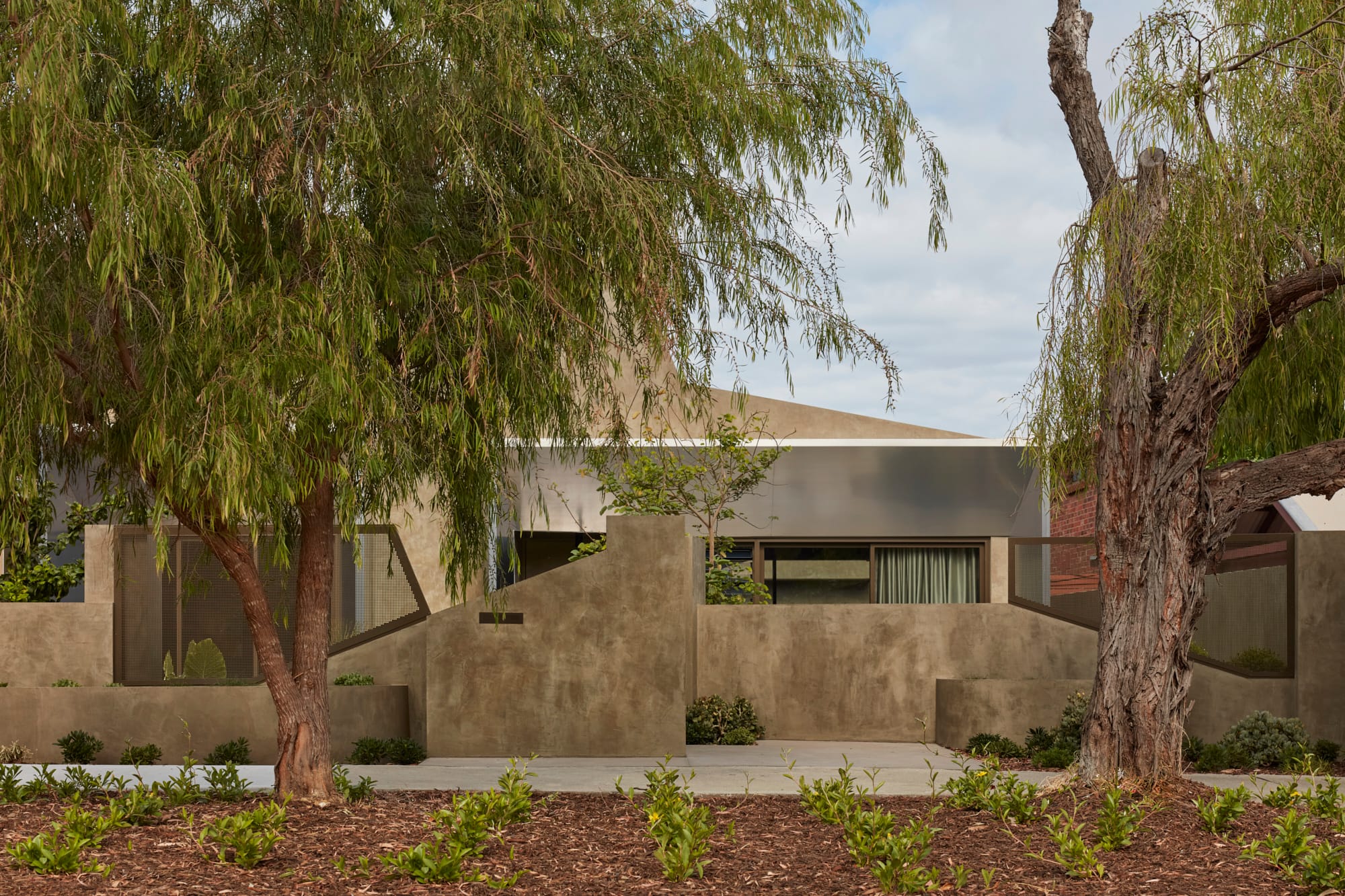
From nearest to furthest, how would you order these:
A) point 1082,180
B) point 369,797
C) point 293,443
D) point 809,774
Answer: point 293,443 → point 369,797 → point 1082,180 → point 809,774

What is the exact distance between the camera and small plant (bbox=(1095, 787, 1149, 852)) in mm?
7016

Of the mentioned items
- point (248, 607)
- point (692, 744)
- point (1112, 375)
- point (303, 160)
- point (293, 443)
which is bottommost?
point (692, 744)

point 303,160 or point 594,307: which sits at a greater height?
point 303,160

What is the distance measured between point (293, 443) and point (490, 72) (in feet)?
7.94

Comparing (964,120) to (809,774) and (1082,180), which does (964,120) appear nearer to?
(1082,180)

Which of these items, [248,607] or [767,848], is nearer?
[767,848]

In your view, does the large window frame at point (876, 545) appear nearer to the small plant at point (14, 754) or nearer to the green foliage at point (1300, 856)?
the small plant at point (14, 754)

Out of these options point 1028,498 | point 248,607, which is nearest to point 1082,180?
point 248,607

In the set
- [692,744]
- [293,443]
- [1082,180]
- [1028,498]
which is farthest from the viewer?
[1028,498]

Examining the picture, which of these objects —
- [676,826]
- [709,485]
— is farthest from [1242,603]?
[676,826]

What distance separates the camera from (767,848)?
284 inches

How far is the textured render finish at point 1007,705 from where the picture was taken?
11.9 m

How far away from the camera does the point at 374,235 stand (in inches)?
290

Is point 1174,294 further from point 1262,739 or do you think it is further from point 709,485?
point 709,485
